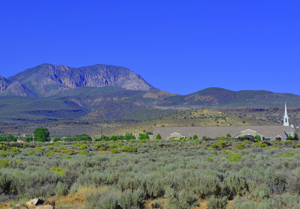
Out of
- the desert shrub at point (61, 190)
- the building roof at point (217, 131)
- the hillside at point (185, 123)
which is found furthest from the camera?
the hillside at point (185, 123)

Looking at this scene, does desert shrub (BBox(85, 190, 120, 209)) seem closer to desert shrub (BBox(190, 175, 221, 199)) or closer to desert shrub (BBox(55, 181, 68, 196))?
desert shrub (BBox(55, 181, 68, 196))

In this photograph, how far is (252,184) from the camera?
33.3 feet

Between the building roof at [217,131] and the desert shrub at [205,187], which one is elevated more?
the desert shrub at [205,187]

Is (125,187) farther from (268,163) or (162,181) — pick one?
(268,163)

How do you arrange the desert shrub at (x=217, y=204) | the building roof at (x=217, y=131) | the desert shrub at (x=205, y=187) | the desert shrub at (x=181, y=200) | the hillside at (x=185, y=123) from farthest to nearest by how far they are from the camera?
the hillside at (x=185, y=123) < the building roof at (x=217, y=131) < the desert shrub at (x=205, y=187) < the desert shrub at (x=217, y=204) < the desert shrub at (x=181, y=200)

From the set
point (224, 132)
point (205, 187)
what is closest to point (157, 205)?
→ point (205, 187)

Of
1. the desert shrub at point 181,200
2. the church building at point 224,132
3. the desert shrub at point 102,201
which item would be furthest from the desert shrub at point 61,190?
the church building at point 224,132

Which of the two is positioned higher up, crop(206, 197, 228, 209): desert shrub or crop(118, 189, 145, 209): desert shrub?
crop(118, 189, 145, 209): desert shrub

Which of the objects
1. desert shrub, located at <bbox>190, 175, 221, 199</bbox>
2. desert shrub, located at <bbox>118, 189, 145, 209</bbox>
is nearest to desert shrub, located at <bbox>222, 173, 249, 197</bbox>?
desert shrub, located at <bbox>190, 175, 221, 199</bbox>

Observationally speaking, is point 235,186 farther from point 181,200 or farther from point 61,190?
point 61,190

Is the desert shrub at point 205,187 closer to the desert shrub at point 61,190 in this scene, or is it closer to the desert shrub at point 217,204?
the desert shrub at point 217,204

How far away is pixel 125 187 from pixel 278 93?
601 ft

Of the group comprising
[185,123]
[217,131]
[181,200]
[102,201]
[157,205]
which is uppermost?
[185,123]

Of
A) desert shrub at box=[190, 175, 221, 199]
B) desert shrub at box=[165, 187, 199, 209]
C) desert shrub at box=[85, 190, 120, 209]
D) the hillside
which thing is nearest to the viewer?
desert shrub at box=[85, 190, 120, 209]
